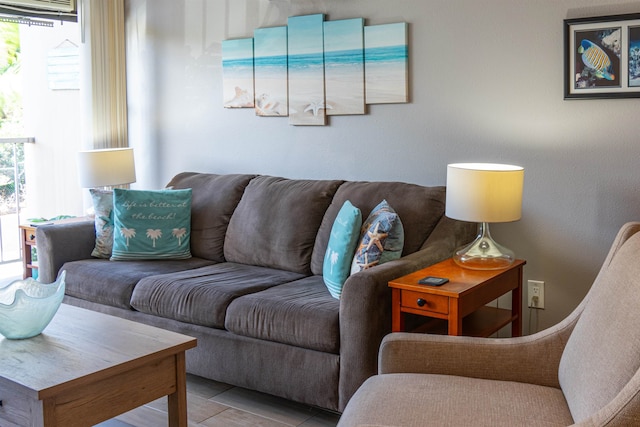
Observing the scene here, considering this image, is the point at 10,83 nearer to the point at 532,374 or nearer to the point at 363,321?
the point at 363,321

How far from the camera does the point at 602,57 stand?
298 cm

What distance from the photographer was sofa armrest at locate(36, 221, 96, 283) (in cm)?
376

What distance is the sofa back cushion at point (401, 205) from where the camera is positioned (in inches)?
125

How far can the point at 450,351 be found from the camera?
6.90ft

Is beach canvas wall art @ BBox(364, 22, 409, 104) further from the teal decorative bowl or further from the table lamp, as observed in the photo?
the teal decorative bowl

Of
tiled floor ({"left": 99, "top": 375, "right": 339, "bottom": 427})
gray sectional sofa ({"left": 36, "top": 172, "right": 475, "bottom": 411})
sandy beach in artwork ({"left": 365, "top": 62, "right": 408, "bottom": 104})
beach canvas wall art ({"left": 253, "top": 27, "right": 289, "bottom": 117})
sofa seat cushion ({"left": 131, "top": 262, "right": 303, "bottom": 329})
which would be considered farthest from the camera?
beach canvas wall art ({"left": 253, "top": 27, "right": 289, "bottom": 117})

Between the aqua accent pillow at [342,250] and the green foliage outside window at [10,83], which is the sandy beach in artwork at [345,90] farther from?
the green foliage outside window at [10,83]

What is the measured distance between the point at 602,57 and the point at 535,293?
1.07 metres

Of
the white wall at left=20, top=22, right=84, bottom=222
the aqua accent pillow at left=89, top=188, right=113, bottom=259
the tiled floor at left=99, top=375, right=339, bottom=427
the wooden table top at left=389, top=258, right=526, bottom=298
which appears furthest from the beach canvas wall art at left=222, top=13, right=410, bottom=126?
the white wall at left=20, top=22, right=84, bottom=222

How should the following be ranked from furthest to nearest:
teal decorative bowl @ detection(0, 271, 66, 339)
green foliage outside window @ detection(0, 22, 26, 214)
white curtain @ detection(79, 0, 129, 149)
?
green foliage outside window @ detection(0, 22, 26, 214) < white curtain @ detection(79, 0, 129, 149) < teal decorative bowl @ detection(0, 271, 66, 339)

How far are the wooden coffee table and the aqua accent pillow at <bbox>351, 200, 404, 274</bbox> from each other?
815mm

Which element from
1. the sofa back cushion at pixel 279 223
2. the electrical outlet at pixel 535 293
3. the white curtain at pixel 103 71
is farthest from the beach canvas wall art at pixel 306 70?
the white curtain at pixel 103 71

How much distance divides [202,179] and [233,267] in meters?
0.74

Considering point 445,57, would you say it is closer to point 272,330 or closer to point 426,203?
point 426,203
